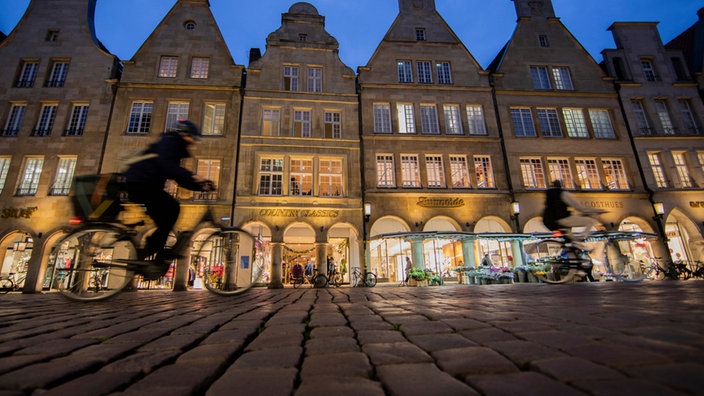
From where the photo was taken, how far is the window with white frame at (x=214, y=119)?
18.1m

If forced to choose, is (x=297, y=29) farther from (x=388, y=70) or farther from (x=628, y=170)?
(x=628, y=170)

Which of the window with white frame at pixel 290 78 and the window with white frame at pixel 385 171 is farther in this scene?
the window with white frame at pixel 290 78

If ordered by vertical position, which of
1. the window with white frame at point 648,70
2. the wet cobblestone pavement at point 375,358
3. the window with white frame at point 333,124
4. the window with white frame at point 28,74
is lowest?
the wet cobblestone pavement at point 375,358

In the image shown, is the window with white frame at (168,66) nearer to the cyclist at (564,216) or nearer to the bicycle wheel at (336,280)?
the bicycle wheel at (336,280)

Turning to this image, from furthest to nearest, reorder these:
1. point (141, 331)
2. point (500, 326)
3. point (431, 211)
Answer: point (431, 211) < point (141, 331) < point (500, 326)

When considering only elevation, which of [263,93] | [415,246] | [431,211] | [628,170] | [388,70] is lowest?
[415,246]

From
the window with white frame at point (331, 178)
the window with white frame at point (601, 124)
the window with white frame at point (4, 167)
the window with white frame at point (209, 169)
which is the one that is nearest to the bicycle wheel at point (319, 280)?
the window with white frame at point (331, 178)

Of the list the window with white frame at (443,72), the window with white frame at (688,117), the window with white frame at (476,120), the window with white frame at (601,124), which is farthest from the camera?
the window with white frame at (443,72)

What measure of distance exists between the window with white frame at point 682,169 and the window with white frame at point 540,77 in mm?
8664

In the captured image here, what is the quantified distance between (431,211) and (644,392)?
17.1m

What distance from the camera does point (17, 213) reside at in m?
15.8

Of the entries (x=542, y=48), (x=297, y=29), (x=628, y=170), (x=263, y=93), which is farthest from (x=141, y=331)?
(x=542, y=48)

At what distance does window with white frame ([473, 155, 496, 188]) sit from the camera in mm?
18625

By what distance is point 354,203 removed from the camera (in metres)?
17.4
